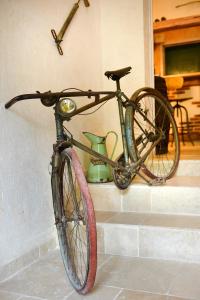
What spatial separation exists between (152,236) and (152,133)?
701mm

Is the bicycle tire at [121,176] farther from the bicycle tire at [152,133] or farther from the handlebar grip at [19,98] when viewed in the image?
the handlebar grip at [19,98]

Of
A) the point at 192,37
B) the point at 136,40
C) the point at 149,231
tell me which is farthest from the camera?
the point at 192,37

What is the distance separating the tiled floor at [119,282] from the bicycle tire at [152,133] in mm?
599

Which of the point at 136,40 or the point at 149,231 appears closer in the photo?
the point at 149,231

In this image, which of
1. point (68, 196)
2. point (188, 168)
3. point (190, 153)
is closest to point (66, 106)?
point (68, 196)

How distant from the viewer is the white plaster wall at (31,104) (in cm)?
172

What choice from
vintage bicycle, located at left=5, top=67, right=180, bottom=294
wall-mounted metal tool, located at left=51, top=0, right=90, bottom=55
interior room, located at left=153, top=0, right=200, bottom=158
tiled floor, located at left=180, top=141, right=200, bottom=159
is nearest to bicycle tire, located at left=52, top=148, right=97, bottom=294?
vintage bicycle, located at left=5, top=67, right=180, bottom=294

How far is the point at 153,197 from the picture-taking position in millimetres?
2158

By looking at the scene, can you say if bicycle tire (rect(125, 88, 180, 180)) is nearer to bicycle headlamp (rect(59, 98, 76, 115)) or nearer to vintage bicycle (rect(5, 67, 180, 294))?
vintage bicycle (rect(5, 67, 180, 294))

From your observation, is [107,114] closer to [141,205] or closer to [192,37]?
[141,205]

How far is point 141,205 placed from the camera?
2.20 m

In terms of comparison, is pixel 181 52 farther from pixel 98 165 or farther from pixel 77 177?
pixel 77 177

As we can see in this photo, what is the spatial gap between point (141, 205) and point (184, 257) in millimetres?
480

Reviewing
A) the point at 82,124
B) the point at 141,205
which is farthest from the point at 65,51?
the point at 141,205
